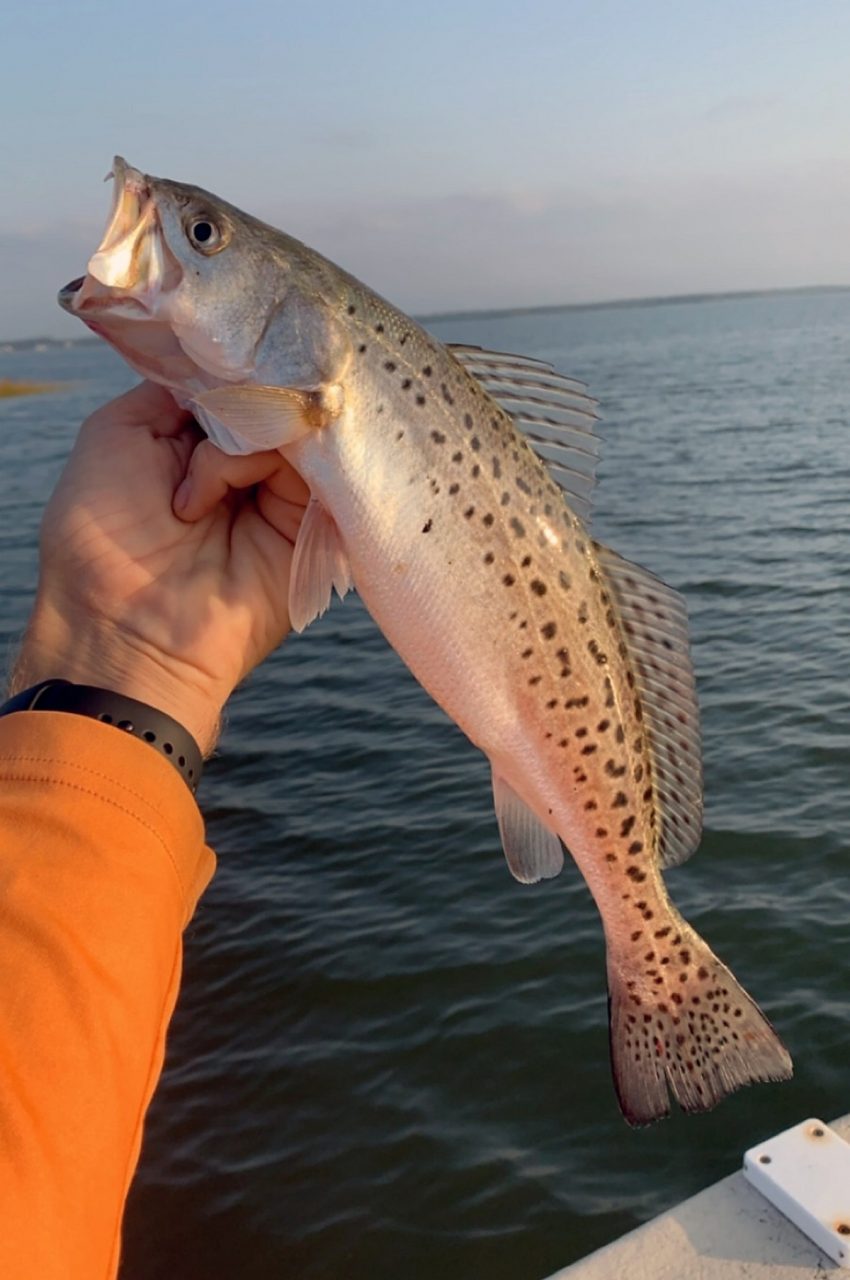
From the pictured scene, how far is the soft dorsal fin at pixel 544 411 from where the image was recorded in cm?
333

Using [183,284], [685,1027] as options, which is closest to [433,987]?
[685,1027]

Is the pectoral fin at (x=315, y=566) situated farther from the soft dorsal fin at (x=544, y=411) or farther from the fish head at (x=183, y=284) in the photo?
the soft dorsal fin at (x=544, y=411)

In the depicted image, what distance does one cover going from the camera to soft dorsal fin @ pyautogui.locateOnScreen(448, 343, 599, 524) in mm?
3326

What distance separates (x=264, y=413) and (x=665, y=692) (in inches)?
55.0

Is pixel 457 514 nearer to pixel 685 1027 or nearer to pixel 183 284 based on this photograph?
pixel 183 284

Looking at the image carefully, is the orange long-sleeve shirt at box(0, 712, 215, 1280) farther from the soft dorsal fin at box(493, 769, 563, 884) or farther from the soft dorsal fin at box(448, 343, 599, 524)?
the soft dorsal fin at box(448, 343, 599, 524)

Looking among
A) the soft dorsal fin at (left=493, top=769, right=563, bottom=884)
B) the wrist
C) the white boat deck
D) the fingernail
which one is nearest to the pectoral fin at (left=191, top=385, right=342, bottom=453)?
the fingernail

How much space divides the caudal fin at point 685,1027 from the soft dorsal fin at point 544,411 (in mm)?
1385

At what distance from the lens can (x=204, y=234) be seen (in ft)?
10.3

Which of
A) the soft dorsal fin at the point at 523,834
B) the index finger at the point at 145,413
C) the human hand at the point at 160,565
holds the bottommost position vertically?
the soft dorsal fin at the point at 523,834

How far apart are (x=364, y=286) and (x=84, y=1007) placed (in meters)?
2.09

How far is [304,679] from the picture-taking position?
14133mm


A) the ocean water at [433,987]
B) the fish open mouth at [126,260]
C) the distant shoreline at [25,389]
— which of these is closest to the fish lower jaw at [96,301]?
the fish open mouth at [126,260]

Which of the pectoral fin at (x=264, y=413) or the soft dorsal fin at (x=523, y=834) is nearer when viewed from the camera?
the pectoral fin at (x=264, y=413)
